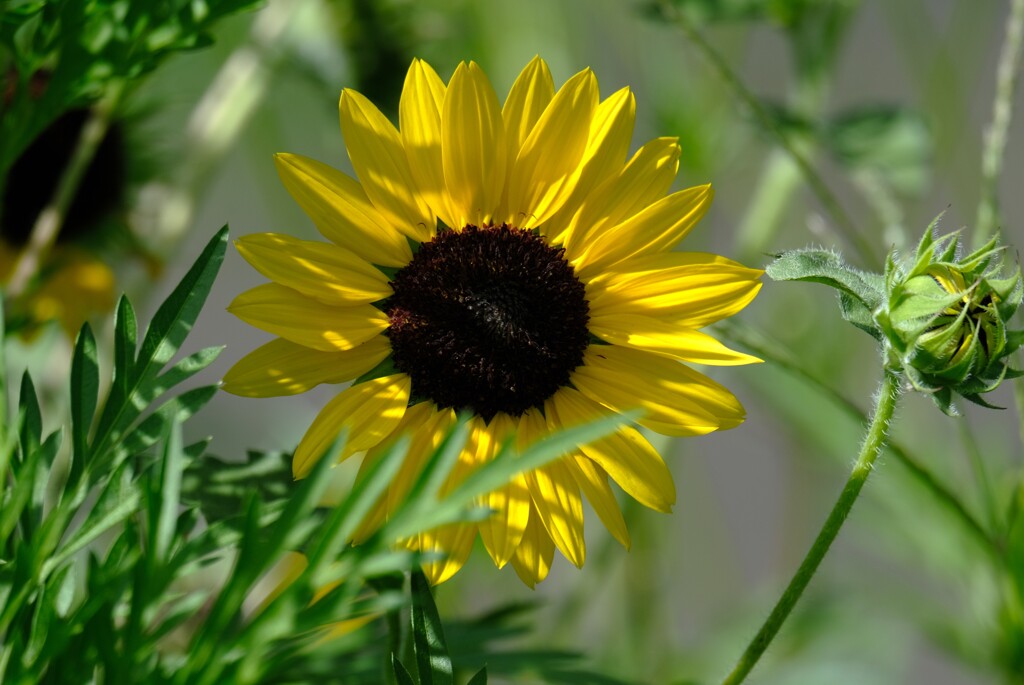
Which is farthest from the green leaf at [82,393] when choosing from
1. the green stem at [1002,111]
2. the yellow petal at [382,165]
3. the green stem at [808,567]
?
the green stem at [1002,111]

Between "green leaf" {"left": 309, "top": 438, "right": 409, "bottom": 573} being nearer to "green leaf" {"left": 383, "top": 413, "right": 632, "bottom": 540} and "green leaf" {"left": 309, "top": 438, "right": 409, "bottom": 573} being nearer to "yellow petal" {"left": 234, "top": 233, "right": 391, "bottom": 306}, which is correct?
"green leaf" {"left": 383, "top": 413, "right": 632, "bottom": 540}

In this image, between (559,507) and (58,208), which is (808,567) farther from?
(58,208)

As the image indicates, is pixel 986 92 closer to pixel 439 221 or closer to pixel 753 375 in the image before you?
pixel 753 375

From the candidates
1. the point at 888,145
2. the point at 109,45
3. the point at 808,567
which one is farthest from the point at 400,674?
the point at 888,145

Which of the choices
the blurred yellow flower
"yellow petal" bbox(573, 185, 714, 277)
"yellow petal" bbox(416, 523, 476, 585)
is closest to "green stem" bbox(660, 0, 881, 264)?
"yellow petal" bbox(573, 185, 714, 277)

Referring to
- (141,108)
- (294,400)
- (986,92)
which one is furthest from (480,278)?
(986,92)
